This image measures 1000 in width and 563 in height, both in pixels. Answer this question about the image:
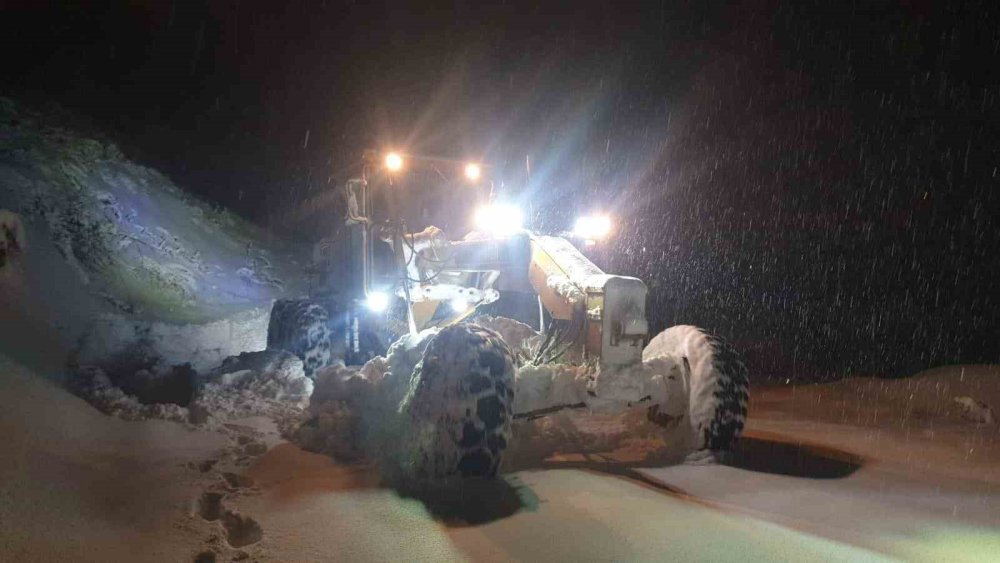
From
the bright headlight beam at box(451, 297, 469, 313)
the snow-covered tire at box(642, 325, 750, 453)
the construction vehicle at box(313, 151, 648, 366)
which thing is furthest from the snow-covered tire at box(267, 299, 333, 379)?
the snow-covered tire at box(642, 325, 750, 453)

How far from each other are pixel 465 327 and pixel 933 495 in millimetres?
3800

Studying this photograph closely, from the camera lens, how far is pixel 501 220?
8031mm

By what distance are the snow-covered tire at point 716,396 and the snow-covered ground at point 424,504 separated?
315mm

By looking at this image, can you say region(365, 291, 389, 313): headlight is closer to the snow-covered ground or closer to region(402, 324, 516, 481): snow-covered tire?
the snow-covered ground

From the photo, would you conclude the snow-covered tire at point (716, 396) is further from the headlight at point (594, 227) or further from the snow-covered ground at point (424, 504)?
the headlight at point (594, 227)

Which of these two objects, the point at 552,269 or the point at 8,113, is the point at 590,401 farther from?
the point at 8,113

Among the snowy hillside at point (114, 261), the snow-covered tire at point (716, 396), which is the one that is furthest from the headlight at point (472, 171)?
the snowy hillside at point (114, 261)

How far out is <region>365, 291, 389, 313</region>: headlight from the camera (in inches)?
330

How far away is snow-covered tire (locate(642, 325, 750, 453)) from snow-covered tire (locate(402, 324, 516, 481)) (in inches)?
75.1

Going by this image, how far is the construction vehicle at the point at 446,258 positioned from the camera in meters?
6.64

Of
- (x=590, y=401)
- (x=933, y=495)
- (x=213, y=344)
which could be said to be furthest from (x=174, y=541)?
(x=213, y=344)

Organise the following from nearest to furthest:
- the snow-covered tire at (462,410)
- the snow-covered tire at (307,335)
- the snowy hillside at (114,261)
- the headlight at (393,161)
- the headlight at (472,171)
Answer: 1. the snow-covered tire at (462,410)
2. the headlight at (393,161)
3. the snowy hillside at (114,261)
4. the snow-covered tire at (307,335)
5. the headlight at (472,171)

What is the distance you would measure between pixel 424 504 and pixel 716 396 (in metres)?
2.75

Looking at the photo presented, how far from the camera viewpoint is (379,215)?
8516mm
